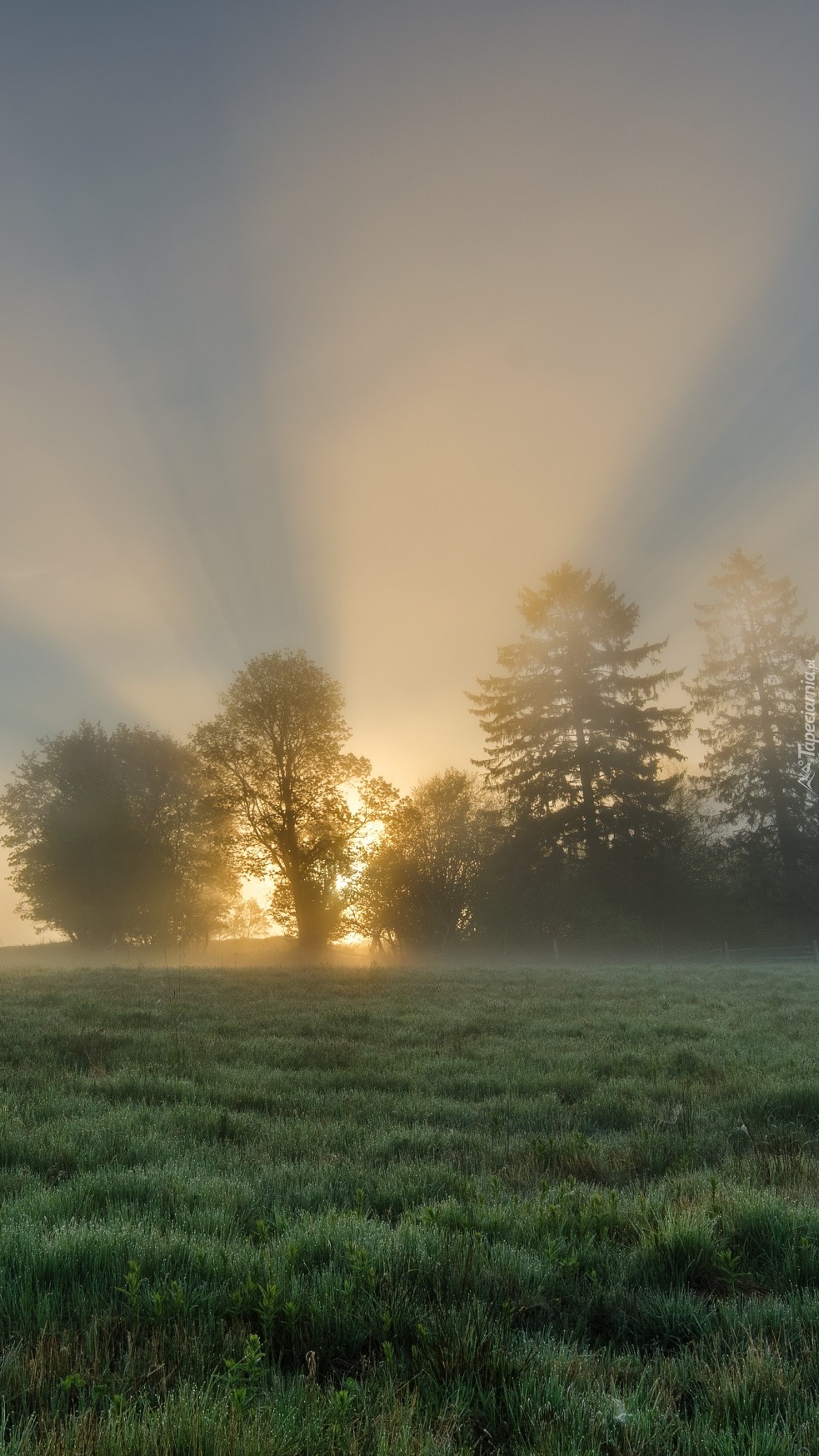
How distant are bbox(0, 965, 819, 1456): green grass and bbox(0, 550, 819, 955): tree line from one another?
34587 mm

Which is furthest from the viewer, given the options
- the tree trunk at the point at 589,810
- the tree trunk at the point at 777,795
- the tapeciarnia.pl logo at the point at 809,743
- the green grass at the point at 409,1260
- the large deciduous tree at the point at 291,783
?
the tapeciarnia.pl logo at the point at 809,743

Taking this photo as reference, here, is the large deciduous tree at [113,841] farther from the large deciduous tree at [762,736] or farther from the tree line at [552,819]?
the large deciduous tree at [762,736]

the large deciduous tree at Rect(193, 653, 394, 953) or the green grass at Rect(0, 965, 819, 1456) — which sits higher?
the large deciduous tree at Rect(193, 653, 394, 953)

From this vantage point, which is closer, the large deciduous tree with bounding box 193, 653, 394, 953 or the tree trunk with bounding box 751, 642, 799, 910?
the large deciduous tree with bounding box 193, 653, 394, 953

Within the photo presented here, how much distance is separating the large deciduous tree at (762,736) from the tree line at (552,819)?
0.11 m

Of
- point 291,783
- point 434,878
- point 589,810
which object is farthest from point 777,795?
point 291,783

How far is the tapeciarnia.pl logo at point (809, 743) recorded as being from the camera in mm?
49812

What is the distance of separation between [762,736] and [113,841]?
138 feet

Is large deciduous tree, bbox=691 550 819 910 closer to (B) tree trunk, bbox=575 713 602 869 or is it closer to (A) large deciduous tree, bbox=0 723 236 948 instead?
(B) tree trunk, bbox=575 713 602 869

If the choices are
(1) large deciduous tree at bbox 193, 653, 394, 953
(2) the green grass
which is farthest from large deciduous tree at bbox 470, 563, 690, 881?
(2) the green grass

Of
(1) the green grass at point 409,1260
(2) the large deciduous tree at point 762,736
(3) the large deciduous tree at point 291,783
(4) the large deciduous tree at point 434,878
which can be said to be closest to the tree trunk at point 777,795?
(2) the large deciduous tree at point 762,736

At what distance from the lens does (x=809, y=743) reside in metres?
50.6

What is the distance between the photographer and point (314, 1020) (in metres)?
13.4

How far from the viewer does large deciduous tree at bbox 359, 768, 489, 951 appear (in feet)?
177
